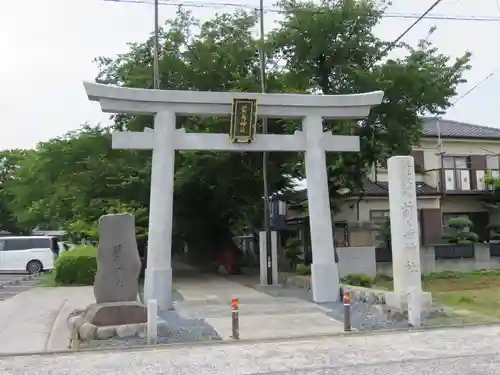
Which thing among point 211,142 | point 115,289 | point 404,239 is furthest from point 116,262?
point 404,239

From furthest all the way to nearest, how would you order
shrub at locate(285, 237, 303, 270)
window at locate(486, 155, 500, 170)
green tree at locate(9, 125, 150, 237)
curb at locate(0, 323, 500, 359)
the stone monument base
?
window at locate(486, 155, 500, 170)
shrub at locate(285, 237, 303, 270)
green tree at locate(9, 125, 150, 237)
the stone monument base
curb at locate(0, 323, 500, 359)

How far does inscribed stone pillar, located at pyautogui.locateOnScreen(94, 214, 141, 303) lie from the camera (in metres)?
11.7

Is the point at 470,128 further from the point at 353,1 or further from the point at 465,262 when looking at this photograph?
the point at 353,1

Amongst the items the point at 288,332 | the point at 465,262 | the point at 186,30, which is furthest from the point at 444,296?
the point at 186,30

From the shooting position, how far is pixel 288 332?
11266mm

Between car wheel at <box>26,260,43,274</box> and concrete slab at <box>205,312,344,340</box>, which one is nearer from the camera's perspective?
concrete slab at <box>205,312,344,340</box>

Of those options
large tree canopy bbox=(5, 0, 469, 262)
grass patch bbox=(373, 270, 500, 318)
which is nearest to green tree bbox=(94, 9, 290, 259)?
large tree canopy bbox=(5, 0, 469, 262)

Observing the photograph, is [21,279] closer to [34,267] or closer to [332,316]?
[34,267]

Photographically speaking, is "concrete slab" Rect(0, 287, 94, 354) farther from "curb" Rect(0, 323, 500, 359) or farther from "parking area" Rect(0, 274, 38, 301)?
"curb" Rect(0, 323, 500, 359)

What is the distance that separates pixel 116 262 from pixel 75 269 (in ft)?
35.1

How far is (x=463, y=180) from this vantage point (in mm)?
28375

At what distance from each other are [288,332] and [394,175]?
4.62 metres

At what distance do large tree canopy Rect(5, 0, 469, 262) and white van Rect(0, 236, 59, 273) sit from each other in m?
2.91

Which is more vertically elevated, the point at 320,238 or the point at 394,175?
the point at 394,175
